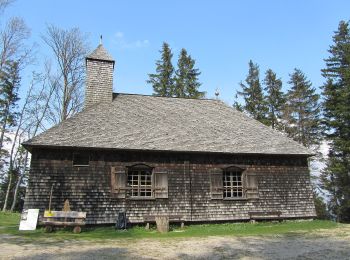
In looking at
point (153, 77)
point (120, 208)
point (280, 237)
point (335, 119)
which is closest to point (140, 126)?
point (120, 208)

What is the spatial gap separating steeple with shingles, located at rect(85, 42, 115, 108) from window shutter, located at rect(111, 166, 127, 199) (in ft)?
19.2

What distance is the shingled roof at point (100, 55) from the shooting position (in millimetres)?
21875

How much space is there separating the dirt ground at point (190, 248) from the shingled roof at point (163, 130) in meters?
5.32

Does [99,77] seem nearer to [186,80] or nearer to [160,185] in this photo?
[160,185]

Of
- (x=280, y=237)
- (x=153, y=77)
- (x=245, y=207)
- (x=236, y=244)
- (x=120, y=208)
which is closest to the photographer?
(x=236, y=244)

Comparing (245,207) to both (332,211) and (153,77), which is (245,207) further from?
(153,77)

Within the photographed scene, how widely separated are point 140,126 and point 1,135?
65.4 feet

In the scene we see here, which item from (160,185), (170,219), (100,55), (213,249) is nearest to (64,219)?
(160,185)

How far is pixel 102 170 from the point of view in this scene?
1645 centimetres

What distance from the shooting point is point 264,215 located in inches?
703

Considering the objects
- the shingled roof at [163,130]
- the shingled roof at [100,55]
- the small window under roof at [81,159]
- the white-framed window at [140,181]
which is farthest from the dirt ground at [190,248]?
the shingled roof at [100,55]

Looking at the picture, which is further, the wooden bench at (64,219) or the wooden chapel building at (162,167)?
the wooden chapel building at (162,167)

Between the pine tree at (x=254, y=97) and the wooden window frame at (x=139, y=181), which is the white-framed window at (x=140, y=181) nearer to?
the wooden window frame at (x=139, y=181)

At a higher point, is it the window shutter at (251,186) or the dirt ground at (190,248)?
the window shutter at (251,186)
